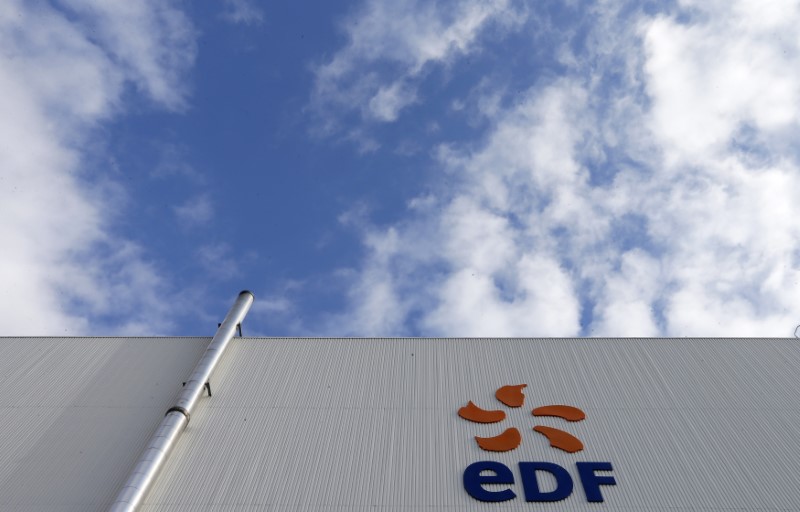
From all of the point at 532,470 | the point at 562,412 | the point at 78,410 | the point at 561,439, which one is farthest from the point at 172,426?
the point at 562,412

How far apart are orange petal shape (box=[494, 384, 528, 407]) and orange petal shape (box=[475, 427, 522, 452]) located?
1308mm

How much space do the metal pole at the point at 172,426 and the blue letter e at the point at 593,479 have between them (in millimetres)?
12178

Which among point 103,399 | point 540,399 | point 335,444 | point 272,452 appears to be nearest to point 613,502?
point 540,399

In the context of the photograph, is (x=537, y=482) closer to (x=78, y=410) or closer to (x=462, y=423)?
(x=462, y=423)

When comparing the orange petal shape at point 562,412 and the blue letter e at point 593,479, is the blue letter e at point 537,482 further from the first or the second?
the orange petal shape at point 562,412

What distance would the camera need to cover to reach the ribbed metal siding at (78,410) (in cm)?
1557

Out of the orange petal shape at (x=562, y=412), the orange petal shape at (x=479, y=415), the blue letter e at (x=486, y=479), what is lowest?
the blue letter e at (x=486, y=479)

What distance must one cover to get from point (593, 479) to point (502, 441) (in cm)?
281

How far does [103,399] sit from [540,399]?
1508cm

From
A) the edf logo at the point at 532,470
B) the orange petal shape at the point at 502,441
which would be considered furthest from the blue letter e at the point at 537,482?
the orange petal shape at the point at 502,441

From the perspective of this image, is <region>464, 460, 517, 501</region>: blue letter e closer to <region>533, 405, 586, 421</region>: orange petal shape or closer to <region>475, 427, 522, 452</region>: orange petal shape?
<region>475, 427, 522, 452</region>: orange petal shape

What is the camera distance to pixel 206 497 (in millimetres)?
15383

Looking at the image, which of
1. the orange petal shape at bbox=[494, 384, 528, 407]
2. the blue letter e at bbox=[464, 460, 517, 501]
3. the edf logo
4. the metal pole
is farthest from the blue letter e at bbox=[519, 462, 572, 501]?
the metal pole

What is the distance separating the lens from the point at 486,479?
52.1ft
